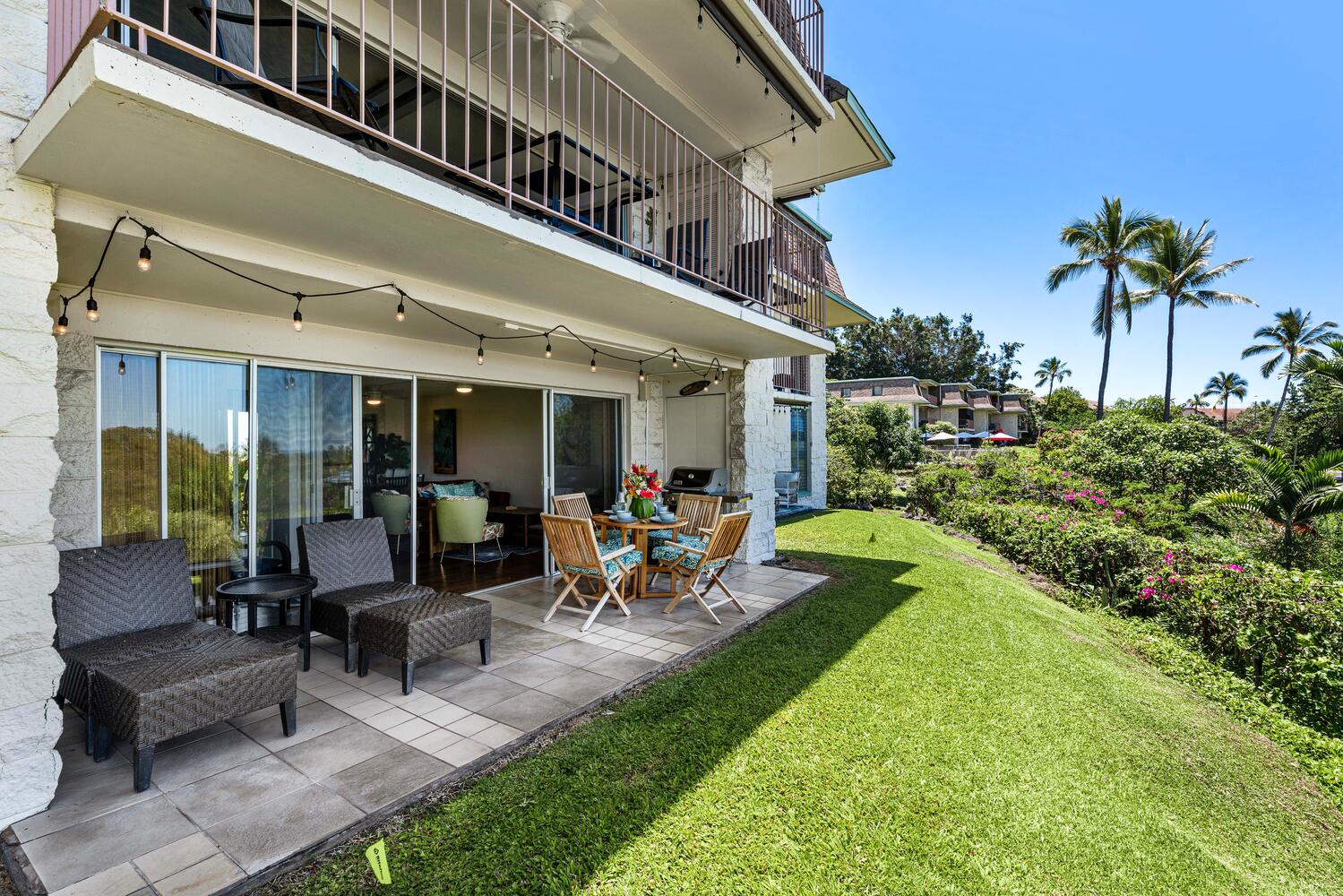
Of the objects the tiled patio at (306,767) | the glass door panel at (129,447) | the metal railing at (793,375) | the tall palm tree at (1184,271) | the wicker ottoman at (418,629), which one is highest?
the tall palm tree at (1184,271)

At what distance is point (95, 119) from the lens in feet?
6.55

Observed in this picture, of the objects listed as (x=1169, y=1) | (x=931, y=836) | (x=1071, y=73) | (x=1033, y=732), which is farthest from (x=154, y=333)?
(x=1071, y=73)

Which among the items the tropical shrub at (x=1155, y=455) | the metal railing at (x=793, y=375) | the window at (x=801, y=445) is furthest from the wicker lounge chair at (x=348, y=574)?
the tropical shrub at (x=1155, y=455)

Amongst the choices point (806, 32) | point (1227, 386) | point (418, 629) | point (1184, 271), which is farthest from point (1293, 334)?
point (418, 629)

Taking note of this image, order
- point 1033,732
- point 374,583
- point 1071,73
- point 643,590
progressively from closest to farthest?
point 1033,732
point 374,583
point 643,590
point 1071,73

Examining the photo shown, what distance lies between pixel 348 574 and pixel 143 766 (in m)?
1.90

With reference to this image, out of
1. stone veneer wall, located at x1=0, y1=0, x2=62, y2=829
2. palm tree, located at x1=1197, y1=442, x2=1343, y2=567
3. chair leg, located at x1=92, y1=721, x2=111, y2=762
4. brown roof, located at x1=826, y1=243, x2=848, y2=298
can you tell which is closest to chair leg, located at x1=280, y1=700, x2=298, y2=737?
chair leg, located at x1=92, y1=721, x2=111, y2=762

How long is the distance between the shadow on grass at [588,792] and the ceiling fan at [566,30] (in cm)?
507

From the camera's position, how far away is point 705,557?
17.5ft

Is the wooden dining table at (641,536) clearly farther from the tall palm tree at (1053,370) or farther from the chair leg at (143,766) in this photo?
the tall palm tree at (1053,370)

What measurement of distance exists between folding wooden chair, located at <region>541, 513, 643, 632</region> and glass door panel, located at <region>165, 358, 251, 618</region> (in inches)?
96.0

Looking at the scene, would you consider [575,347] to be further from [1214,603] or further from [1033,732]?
Result: [1214,603]

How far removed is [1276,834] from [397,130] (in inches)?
330

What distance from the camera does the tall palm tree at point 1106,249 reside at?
18.8 metres
